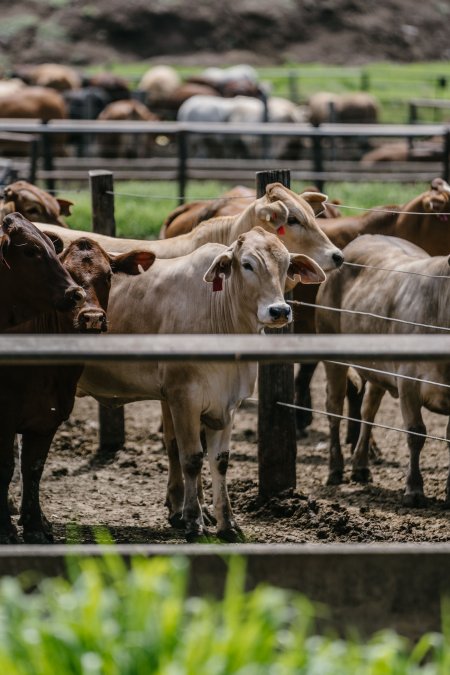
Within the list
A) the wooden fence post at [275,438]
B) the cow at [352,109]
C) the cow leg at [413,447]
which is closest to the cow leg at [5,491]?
the wooden fence post at [275,438]

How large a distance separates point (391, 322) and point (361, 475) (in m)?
1.09

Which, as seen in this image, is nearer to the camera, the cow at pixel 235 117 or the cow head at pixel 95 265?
the cow head at pixel 95 265

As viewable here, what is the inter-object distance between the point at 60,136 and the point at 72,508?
710 inches

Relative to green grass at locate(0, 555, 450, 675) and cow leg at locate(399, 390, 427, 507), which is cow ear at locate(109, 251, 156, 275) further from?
green grass at locate(0, 555, 450, 675)

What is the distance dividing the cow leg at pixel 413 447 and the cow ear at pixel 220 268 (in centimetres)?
161

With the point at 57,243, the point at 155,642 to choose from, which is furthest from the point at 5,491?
the point at 155,642

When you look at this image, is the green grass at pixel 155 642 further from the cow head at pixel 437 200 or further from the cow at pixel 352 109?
the cow at pixel 352 109

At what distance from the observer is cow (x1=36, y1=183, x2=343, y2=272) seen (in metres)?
7.61

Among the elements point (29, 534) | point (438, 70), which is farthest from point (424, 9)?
point (29, 534)

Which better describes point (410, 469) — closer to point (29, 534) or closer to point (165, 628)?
point (29, 534)

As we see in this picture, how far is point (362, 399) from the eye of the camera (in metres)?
9.49

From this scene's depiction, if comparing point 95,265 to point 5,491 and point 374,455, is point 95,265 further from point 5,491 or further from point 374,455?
point 374,455

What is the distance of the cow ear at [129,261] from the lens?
6.88m

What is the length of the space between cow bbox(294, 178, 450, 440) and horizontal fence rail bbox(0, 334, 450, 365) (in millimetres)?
5815
